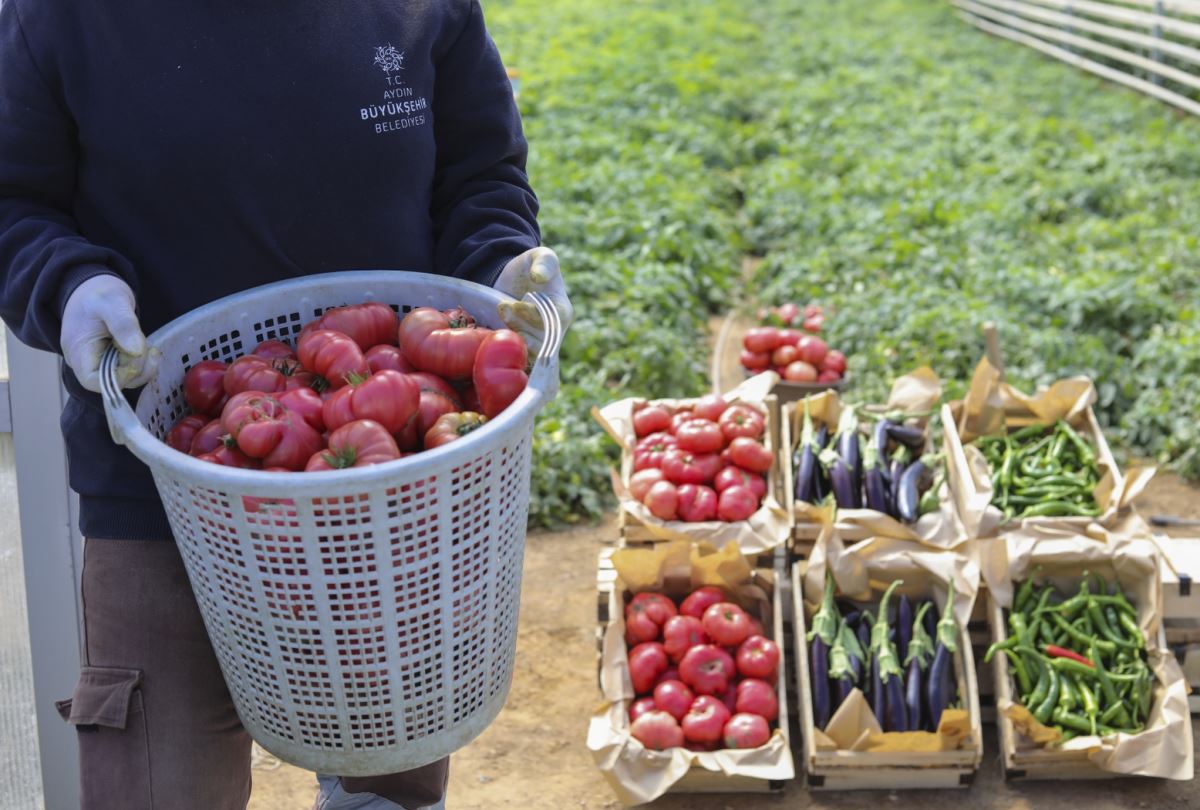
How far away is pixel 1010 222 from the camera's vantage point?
8.86 meters

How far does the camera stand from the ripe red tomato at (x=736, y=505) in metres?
4.48

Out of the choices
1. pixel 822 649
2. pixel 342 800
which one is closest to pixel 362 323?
pixel 342 800

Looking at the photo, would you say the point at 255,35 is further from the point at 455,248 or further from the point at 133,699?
the point at 133,699

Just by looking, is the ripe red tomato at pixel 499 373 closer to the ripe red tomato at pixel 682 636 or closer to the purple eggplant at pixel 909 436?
the ripe red tomato at pixel 682 636

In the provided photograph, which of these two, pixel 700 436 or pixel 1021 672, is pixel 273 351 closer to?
pixel 700 436

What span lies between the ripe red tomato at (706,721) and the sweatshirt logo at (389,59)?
2.34 metres

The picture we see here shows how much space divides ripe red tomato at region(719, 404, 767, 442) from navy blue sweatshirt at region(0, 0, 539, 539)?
2.34 metres

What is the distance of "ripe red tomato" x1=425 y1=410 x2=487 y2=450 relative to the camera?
2.15 metres

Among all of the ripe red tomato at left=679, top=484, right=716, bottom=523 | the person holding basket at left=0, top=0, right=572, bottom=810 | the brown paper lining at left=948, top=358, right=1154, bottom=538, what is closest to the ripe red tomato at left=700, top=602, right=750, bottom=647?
the ripe red tomato at left=679, top=484, right=716, bottom=523

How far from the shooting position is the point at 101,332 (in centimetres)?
212

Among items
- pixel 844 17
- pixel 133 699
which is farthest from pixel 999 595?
pixel 844 17

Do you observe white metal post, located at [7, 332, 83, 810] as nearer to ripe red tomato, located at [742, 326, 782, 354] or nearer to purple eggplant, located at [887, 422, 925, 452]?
purple eggplant, located at [887, 422, 925, 452]

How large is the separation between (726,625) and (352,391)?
2340 mm

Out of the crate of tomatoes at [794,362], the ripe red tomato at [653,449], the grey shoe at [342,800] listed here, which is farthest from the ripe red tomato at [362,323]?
the crate of tomatoes at [794,362]
